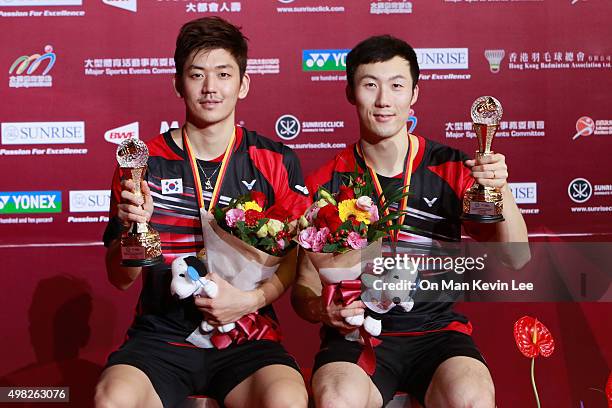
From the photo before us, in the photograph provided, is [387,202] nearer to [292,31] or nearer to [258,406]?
[258,406]

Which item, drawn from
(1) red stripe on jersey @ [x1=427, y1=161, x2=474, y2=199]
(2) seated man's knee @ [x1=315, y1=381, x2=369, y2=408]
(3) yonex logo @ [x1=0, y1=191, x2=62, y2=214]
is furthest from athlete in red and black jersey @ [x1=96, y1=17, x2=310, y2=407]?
(3) yonex logo @ [x1=0, y1=191, x2=62, y2=214]

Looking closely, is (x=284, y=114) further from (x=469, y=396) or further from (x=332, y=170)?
(x=469, y=396)

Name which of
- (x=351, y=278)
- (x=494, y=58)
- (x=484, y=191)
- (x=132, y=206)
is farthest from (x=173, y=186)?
(x=494, y=58)

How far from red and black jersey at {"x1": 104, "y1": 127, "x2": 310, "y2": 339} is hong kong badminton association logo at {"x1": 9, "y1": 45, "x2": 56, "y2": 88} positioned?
5.63 ft

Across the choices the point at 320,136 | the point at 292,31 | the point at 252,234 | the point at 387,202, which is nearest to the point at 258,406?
the point at 252,234

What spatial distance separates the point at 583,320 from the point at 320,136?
1.86 metres

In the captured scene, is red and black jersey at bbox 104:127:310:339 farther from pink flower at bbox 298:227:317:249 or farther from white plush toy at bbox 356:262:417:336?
white plush toy at bbox 356:262:417:336

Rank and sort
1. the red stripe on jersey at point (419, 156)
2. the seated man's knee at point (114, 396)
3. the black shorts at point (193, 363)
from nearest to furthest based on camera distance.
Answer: the seated man's knee at point (114, 396)
the black shorts at point (193, 363)
the red stripe on jersey at point (419, 156)

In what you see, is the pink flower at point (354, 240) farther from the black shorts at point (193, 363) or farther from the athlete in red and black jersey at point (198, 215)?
the black shorts at point (193, 363)

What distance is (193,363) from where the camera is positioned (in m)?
2.92

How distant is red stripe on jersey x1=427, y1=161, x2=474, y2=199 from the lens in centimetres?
316

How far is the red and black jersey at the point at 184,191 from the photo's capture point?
3.07 metres

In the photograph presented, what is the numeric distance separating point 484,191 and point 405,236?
0.38 metres

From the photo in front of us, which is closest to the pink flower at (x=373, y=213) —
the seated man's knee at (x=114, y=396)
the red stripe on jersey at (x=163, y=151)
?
the red stripe on jersey at (x=163, y=151)
